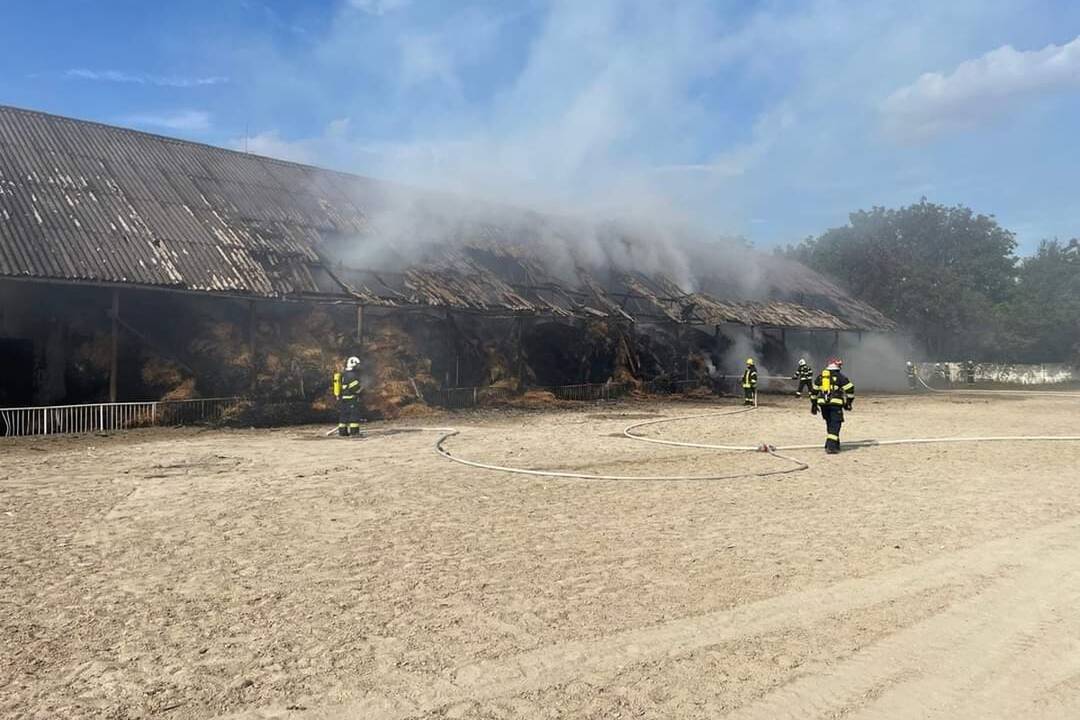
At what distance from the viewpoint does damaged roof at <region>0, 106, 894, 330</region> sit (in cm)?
1415

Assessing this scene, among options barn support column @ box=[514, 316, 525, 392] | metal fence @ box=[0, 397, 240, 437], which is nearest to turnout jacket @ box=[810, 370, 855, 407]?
barn support column @ box=[514, 316, 525, 392]

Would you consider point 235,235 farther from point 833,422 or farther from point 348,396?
point 833,422

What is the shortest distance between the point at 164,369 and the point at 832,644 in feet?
46.0

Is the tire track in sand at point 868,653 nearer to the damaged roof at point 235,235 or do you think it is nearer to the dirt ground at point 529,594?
the dirt ground at point 529,594

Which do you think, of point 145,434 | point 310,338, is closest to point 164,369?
point 145,434

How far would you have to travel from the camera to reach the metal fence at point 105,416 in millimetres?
12188

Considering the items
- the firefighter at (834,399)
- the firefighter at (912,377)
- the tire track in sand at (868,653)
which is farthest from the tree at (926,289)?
the tire track in sand at (868,653)

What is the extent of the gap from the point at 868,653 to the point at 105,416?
1339 centimetres

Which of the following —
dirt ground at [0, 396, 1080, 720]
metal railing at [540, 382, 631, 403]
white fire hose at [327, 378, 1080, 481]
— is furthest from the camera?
metal railing at [540, 382, 631, 403]

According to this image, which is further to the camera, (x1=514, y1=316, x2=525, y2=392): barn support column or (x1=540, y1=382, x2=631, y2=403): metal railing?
(x1=540, y1=382, x2=631, y2=403): metal railing

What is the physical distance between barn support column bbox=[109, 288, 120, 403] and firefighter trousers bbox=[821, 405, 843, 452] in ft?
42.2

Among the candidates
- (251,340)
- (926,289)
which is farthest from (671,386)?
(926,289)

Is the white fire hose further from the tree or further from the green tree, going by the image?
the green tree

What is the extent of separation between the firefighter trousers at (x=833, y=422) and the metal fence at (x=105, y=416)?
11424 mm
